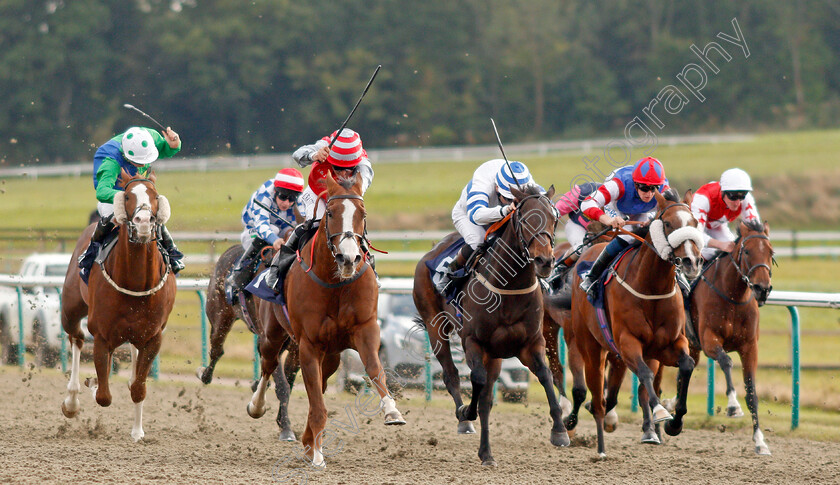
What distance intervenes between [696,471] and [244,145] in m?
28.4

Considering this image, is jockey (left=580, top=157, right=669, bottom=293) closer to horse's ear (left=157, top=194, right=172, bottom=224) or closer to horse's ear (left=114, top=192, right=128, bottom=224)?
horse's ear (left=157, top=194, right=172, bottom=224)

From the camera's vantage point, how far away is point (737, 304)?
7707 millimetres

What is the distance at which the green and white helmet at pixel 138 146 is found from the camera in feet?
24.0

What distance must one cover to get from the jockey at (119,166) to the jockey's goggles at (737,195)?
3.93m

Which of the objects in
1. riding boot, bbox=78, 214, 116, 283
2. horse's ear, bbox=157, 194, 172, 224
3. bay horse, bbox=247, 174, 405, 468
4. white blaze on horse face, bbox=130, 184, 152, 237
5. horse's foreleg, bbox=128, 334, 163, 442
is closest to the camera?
bay horse, bbox=247, 174, 405, 468

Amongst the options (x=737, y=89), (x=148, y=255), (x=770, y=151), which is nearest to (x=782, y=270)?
(x=148, y=255)

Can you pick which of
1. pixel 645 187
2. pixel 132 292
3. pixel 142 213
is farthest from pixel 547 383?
pixel 132 292

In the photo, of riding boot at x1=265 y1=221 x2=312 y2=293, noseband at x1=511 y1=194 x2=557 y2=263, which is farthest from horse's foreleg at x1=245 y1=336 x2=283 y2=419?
noseband at x1=511 y1=194 x2=557 y2=263

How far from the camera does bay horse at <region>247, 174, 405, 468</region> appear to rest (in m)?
5.88

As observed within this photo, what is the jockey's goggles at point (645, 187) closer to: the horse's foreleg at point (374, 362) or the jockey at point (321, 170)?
the jockey at point (321, 170)

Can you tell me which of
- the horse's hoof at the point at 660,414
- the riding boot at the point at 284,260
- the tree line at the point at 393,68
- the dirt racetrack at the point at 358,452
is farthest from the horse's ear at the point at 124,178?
the tree line at the point at 393,68

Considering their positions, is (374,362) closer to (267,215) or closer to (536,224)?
(536,224)

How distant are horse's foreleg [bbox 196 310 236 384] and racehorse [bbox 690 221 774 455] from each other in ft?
12.1

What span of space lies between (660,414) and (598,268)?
1236 millimetres
